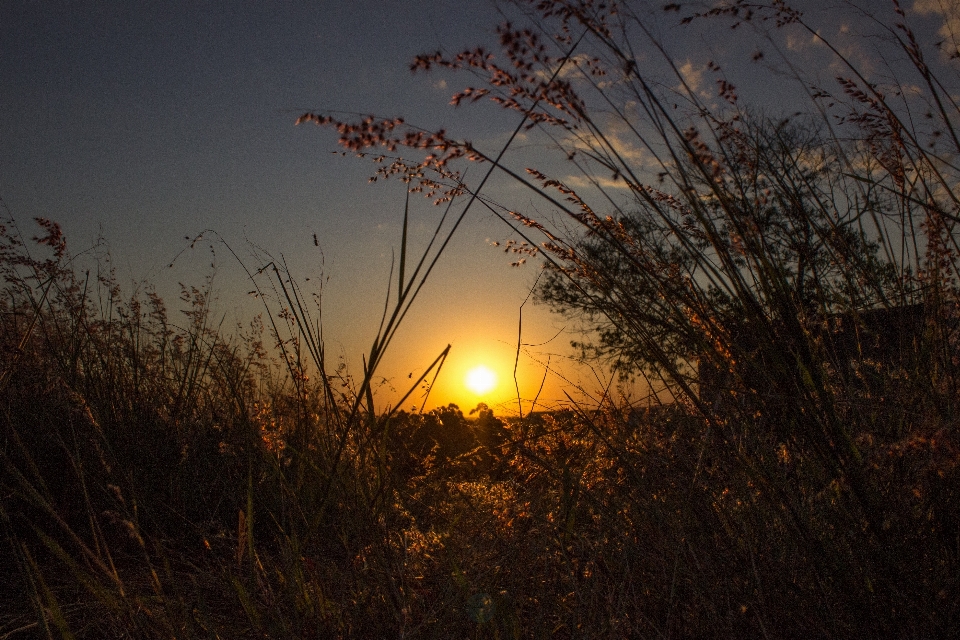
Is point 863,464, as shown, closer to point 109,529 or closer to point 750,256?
point 750,256

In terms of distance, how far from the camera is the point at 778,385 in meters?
1.16

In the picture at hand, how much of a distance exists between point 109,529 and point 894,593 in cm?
242

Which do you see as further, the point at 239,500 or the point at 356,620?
the point at 239,500

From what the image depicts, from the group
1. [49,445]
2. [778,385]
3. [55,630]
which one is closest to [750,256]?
[778,385]

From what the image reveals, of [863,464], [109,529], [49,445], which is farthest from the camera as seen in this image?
[49,445]

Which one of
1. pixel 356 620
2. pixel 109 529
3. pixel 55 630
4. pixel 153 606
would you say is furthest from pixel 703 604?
pixel 109 529

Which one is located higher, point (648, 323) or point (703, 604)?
point (648, 323)

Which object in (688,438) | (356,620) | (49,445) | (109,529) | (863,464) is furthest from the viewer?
(49,445)

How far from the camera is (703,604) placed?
114cm

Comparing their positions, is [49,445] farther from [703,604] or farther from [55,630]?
[703,604]

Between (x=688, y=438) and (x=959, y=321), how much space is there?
653mm

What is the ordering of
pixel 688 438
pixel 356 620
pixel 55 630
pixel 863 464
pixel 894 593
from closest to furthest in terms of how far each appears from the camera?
1. pixel 894 593
2. pixel 863 464
3. pixel 356 620
4. pixel 55 630
5. pixel 688 438

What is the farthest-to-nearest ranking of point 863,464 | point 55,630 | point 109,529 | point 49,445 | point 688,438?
1. point 49,445
2. point 109,529
3. point 688,438
4. point 55,630
5. point 863,464

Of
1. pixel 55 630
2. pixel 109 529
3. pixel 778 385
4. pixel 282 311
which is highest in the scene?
pixel 282 311
